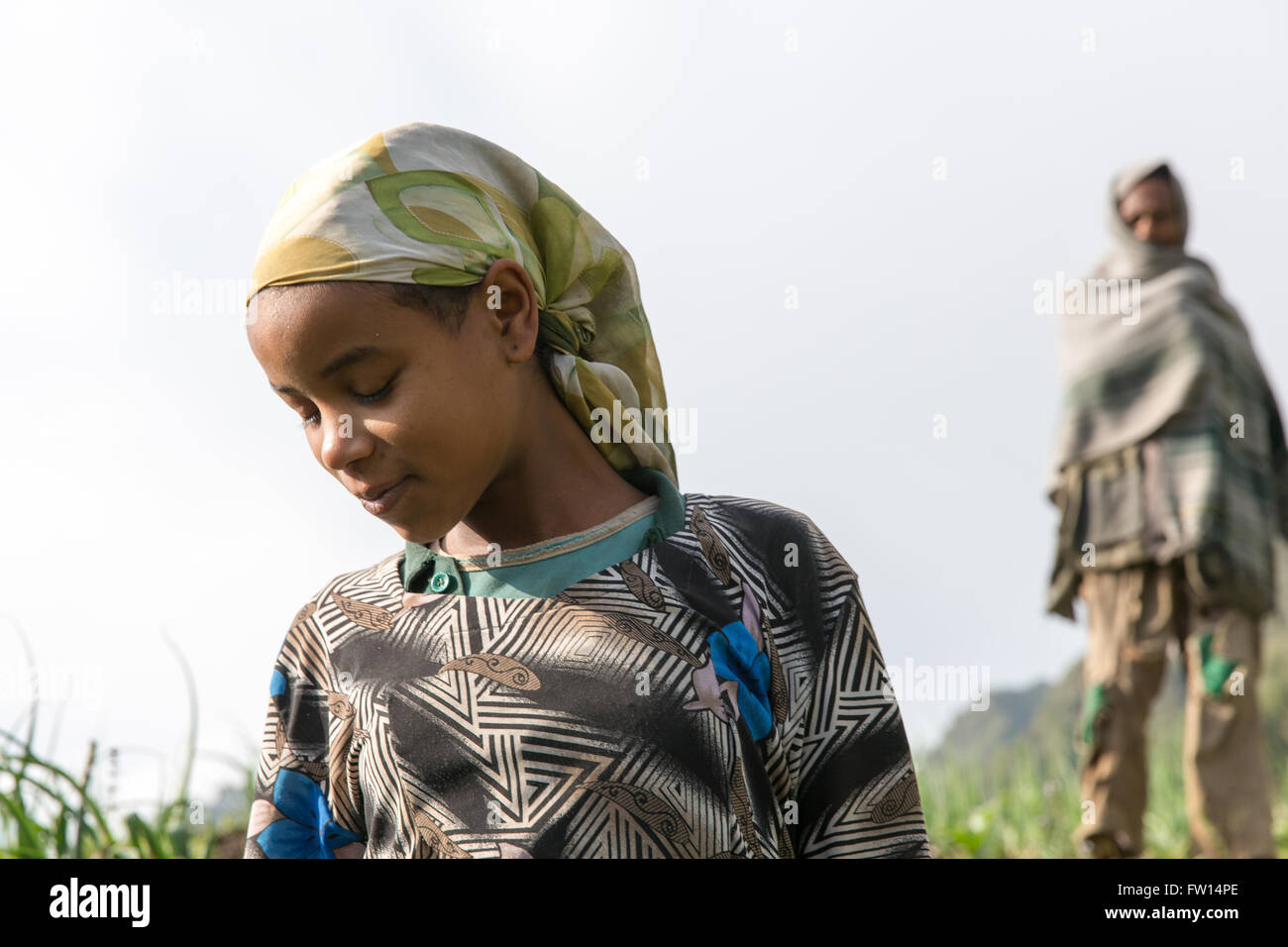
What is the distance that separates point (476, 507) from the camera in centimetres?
183

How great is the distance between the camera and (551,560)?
178 centimetres

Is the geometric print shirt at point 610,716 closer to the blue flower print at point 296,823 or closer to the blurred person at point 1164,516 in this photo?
the blue flower print at point 296,823

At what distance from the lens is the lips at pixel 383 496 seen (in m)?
1.68

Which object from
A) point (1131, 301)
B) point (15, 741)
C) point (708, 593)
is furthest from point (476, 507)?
point (1131, 301)

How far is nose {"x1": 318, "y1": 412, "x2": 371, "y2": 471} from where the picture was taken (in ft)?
5.38

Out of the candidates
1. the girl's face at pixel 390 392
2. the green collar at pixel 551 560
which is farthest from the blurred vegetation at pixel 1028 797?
the girl's face at pixel 390 392

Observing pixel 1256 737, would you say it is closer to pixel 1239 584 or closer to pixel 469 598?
pixel 1239 584

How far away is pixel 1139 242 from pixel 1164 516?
1.21m

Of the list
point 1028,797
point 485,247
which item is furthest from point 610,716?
point 1028,797

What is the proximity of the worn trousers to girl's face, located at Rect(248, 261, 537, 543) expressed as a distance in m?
4.18

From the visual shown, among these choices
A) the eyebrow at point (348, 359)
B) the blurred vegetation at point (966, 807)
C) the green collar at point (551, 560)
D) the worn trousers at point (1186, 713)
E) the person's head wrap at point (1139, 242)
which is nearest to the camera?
the eyebrow at point (348, 359)

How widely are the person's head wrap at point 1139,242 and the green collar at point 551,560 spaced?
4331 mm

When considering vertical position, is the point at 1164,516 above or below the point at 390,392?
above

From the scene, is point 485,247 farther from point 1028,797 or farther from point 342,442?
point 1028,797
